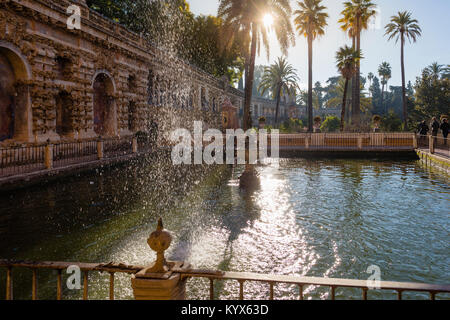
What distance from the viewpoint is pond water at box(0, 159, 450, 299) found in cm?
576

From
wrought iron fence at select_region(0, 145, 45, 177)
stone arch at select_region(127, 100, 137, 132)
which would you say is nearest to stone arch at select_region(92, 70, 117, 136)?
stone arch at select_region(127, 100, 137, 132)

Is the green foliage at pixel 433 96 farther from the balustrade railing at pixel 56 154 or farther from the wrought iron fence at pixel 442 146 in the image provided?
the balustrade railing at pixel 56 154

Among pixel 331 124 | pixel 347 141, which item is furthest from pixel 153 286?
pixel 331 124

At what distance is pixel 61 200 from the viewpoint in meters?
10.9

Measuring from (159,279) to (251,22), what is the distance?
16127 millimetres

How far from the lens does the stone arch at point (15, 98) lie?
15117 mm

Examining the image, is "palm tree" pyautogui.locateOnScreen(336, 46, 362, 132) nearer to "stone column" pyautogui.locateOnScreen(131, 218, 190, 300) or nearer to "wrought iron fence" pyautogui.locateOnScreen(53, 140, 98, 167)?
"wrought iron fence" pyautogui.locateOnScreen(53, 140, 98, 167)

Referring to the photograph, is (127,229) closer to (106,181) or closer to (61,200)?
(61,200)

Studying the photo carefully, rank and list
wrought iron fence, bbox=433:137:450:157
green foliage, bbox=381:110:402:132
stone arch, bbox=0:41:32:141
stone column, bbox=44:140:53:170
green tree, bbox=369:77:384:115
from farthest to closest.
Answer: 1. green tree, bbox=369:77:384:115
2. green foliage, bbox=381:110:402:132
3. wrought iron fence, bbox=433:137:450:157
4. stone arch, bbox=0:41:32:141
5. stone column, bbox=44:140:53:170

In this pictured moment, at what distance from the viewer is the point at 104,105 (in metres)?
23.6

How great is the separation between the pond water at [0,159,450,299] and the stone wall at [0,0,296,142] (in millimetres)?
4808

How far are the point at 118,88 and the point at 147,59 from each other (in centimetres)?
552

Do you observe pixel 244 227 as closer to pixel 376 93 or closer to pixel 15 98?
pixel 15 98
